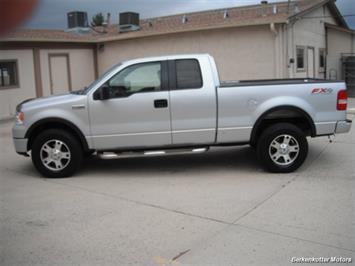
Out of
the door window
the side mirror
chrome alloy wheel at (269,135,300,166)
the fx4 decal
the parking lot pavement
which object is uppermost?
the door window

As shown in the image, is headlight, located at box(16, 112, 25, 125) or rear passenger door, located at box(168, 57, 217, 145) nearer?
rear passenger door, located at box(168, 57, 217, 145)

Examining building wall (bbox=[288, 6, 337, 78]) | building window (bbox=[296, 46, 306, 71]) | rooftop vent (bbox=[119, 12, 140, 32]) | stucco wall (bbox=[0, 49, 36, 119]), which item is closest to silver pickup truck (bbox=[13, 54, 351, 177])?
building wall (bbox=[288, 6, 337, 78])

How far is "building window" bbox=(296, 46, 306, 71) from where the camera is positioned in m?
17.2

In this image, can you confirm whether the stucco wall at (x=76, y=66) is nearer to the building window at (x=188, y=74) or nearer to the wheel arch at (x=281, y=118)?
the building window at (x=188, y=74)

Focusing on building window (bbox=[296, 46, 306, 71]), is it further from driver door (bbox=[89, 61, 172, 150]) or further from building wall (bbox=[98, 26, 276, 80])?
driver door (bbox=[89, 61, 172, 150])

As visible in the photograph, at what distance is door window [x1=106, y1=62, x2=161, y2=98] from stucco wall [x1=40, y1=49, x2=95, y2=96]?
1164 centimetres

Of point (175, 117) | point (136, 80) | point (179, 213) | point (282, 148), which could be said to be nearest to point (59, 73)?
point (136, 80)

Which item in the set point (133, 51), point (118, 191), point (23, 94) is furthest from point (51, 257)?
point (133, 51)

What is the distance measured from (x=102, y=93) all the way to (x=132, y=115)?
586 mm

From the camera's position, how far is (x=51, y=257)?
3.98 metres

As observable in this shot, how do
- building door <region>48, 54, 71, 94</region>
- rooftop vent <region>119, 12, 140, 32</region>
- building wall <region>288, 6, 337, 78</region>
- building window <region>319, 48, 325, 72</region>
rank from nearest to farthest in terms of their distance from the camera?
1. building wall <region>288, 6, 337, 78</region>
2. building door <region>48, 54, 71, 94</region>
3. building window <region>319, 48, 325, 72</region>
4. rooftop vent <region>119, 12, 140, 32</region>

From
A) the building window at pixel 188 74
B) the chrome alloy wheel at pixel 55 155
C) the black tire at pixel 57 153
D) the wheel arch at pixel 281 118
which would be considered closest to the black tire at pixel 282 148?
the wheel arch at pixel 281 118

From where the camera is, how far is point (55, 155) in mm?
6945

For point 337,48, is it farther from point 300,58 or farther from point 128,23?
point 128,23
